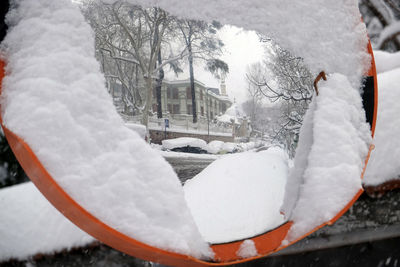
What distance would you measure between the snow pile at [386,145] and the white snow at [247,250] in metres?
0.68

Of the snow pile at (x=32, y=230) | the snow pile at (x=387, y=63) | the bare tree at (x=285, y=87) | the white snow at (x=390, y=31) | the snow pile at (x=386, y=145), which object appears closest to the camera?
the bare tree at (x=285, y=87)

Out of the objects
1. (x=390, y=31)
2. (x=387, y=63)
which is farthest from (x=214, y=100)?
(x=390, y=31)

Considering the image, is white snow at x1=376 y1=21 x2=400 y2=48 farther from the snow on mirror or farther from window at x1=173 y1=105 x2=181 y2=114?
window at x1=173 y1=105 x2=181 y2=114

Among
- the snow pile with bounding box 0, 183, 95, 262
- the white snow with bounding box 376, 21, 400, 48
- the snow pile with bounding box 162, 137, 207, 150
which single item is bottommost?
the snow pile with bounding box 0, 183, 95, 262

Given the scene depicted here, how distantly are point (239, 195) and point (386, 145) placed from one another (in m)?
0.80

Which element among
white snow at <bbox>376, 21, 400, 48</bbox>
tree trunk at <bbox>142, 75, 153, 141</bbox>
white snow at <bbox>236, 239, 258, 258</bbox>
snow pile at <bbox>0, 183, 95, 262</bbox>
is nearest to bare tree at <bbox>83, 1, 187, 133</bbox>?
tree trunk at <bbox>142, 75, 153, 141</bbox>

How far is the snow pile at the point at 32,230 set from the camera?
83 cm

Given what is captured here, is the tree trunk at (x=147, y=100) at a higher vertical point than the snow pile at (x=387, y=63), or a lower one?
lower

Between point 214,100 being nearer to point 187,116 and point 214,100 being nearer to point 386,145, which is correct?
point 187,116

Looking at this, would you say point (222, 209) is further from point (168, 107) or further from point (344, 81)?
point (344, 81)

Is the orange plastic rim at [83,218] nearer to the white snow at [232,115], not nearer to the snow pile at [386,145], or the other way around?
the white snow at [232,115]

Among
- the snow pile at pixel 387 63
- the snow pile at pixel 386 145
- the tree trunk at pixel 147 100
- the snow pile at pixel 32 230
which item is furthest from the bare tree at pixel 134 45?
the snow pile at pixel 387 63

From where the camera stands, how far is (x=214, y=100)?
62 centimetres

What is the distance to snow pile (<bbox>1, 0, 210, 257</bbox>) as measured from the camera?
45 cm
